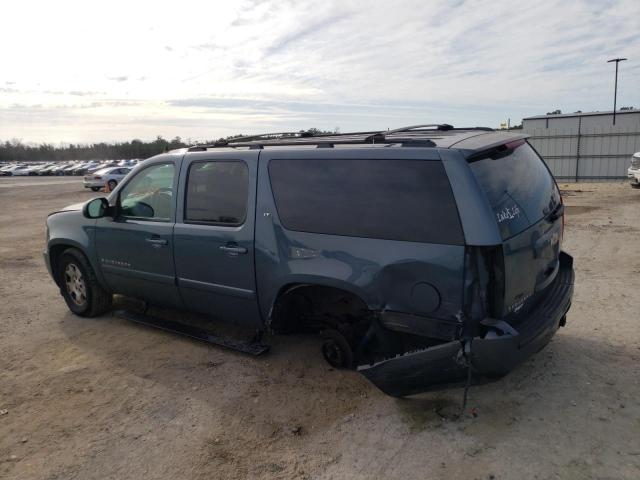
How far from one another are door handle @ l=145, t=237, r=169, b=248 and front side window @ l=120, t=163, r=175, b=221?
19 centimetres

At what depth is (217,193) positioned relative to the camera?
14.1 ft

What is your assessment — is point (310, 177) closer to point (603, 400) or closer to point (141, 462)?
point (141, 462)

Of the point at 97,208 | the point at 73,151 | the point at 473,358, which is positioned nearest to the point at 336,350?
the point at 473,358

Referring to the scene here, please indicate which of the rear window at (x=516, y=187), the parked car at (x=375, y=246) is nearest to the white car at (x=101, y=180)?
the parked car at (x=375, y=246)

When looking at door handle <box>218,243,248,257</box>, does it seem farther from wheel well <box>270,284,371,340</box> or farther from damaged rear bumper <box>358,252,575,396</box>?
damaged rear bumper <box>358,252,575,396</box>

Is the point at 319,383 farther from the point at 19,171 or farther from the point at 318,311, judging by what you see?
the point at 19,171

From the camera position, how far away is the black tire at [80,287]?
5.55 metres

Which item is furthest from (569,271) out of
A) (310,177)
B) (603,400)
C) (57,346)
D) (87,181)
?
(87,181)

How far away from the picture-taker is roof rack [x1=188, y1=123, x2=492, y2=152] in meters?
3.44

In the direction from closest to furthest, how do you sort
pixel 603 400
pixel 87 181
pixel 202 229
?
1. pixel 603 400
2. pixel 202 229
3. pixel 87 181

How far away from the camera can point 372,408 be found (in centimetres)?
355

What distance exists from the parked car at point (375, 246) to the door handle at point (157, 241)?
11 mm

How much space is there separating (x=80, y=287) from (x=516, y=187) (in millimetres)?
4792

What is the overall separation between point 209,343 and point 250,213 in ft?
4.81
